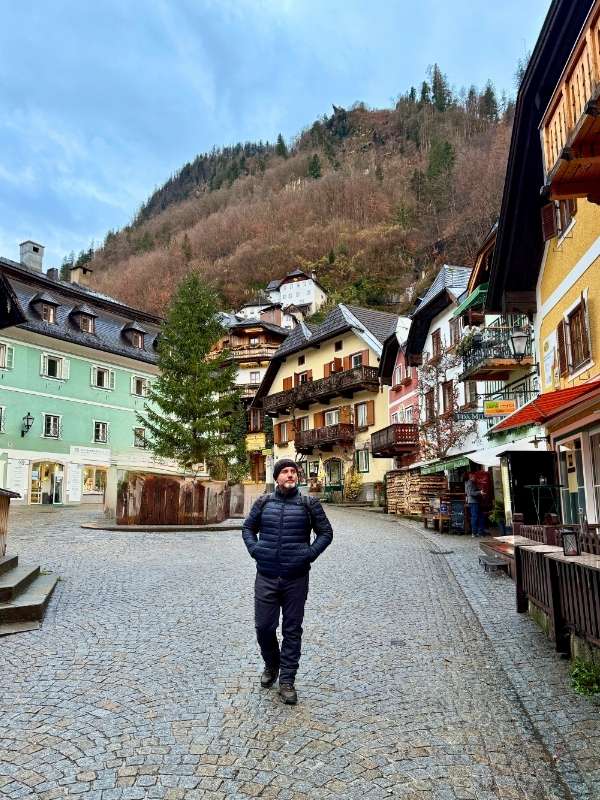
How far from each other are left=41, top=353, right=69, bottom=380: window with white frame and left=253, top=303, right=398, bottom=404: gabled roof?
1526cm

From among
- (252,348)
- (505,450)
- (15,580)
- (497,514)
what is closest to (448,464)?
(497,514)

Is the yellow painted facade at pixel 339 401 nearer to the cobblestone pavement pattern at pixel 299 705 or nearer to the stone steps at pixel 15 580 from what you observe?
the stone steps at pixel 15 580

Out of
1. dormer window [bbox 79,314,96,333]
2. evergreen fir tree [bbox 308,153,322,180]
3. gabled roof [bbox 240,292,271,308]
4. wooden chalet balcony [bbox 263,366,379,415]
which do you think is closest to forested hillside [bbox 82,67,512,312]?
evergreen fir tree [bbox 308,153,322,180]

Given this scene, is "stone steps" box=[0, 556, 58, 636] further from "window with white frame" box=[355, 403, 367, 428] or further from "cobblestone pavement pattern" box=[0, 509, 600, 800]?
"window with white frame" box=[355, 403, 367, 428]

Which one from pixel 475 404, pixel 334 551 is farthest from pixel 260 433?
pixel 334 551

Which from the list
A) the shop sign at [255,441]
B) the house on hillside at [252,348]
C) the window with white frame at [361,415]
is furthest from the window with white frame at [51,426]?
the house on hillside at [252,348]

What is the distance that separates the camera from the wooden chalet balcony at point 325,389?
40.2 m

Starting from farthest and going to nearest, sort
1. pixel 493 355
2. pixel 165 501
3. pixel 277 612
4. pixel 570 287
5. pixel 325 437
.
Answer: pixel 325 437
pixel 165 501
pixel 493 355
pixel 570 287
pixel 277 612

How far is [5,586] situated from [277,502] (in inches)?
173

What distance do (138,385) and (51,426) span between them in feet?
23.6

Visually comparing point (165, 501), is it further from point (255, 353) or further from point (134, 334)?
point (255, 353)

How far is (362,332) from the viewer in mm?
42156

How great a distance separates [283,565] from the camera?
217 inches

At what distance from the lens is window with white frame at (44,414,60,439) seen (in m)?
37.7
